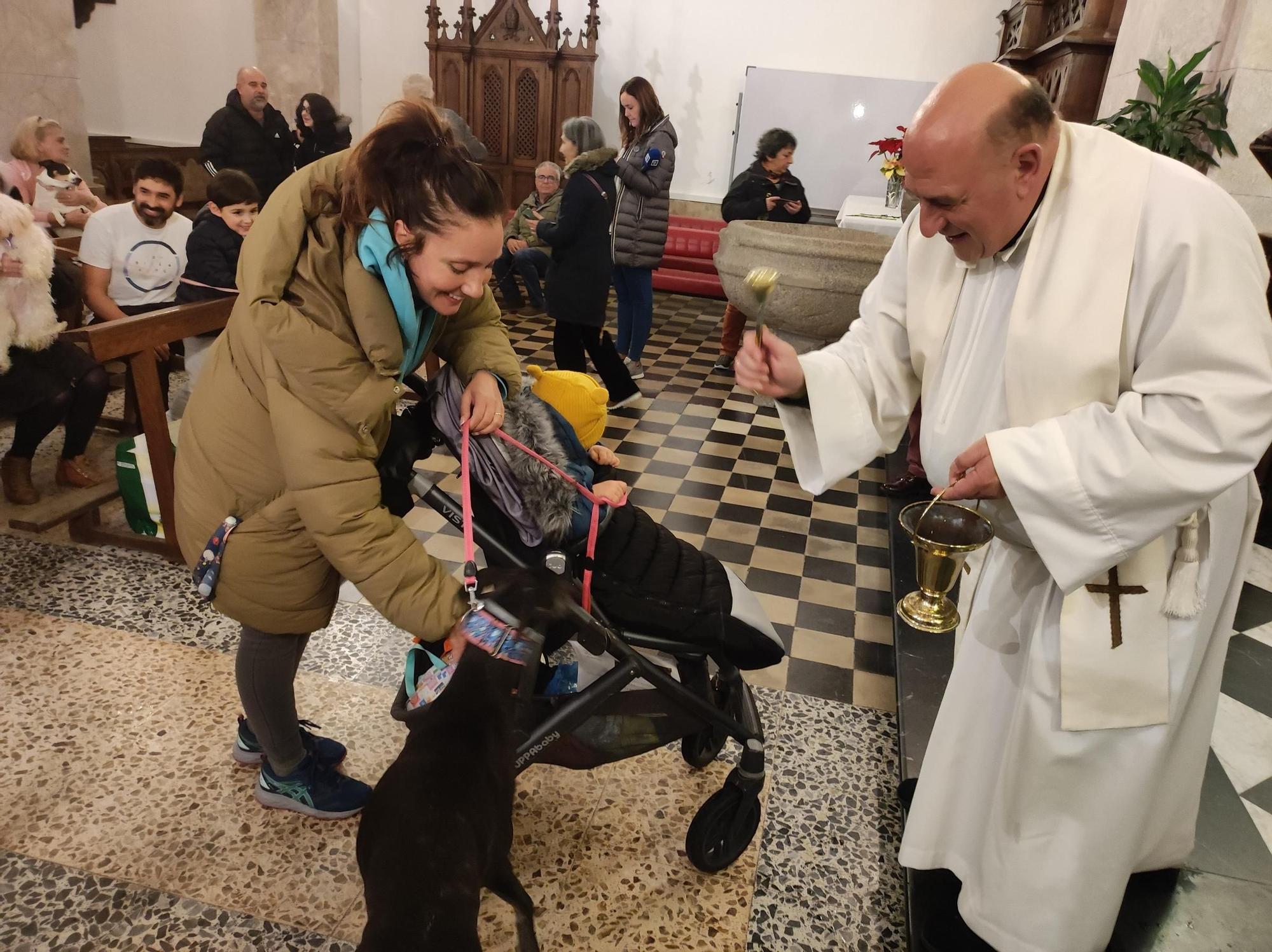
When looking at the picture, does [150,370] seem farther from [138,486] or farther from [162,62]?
[162,62]

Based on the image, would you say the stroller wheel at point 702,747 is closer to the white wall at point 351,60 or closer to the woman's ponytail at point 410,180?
the woman's ponytail at point 410,180

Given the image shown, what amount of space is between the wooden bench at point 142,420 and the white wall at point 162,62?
8967mm

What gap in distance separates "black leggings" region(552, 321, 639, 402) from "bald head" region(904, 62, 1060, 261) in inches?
140

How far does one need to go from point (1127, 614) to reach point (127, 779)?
7.85 ft

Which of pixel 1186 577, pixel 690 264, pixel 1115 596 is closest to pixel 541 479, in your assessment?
pixel 1115 596

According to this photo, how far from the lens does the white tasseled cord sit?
1510mm

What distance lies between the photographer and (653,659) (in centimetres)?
203

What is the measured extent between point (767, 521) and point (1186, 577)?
260cm

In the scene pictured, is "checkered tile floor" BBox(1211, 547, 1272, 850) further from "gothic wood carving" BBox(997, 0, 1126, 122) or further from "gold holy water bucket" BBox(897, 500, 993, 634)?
"gothic wood carving" BBox(997, 0, 1126, 122)

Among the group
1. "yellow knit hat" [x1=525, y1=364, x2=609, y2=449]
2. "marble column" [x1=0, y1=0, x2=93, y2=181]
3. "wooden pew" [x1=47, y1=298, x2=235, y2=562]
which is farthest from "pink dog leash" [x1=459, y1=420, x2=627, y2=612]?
"marble column" [x1=0, y1=0, x2=93, y2=181]

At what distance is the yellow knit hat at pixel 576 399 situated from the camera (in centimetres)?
220

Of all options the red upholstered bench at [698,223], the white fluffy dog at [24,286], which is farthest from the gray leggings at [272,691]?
the red upholstered bench at [698,223]

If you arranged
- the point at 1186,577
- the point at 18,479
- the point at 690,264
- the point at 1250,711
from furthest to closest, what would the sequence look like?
the point at 690,264, the point at 18,479, the point at 1250,711, the point at 1186,577

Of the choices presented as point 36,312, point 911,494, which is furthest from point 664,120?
point 36,312
